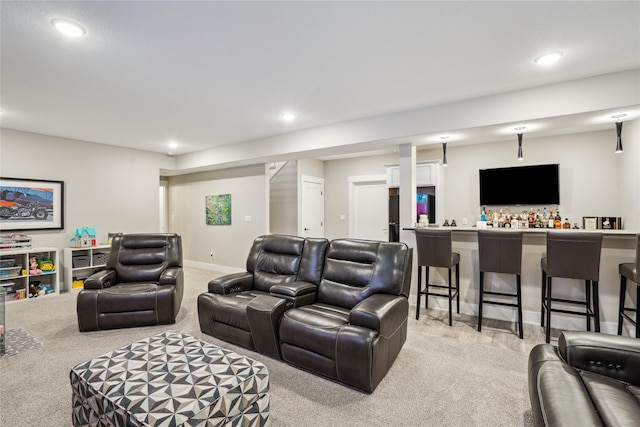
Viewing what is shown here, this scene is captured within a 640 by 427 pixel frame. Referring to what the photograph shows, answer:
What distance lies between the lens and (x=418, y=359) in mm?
2797

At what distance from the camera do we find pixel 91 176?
5.60 meters

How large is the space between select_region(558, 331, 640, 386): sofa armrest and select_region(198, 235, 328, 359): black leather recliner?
1.96 meters

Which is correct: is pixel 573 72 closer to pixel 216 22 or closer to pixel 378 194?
→ pixel 216 22

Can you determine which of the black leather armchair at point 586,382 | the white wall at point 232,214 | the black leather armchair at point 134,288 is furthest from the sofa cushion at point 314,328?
the white wall at point 232,214

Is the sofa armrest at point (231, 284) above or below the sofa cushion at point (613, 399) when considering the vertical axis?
above

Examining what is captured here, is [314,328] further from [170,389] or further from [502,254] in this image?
[502,254]

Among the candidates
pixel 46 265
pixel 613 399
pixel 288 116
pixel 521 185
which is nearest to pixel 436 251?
pixel 613 399

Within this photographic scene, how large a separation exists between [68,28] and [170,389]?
2429mm

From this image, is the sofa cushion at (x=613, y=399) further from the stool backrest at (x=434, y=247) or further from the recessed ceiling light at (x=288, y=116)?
the recessed ceiling light at (x=288, y=116)

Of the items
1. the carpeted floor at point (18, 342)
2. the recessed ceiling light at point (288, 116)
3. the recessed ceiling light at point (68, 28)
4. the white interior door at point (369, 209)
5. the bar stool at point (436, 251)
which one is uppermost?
the recessed ceiling light at point (288, 116)

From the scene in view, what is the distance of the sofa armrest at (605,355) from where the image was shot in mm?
1702

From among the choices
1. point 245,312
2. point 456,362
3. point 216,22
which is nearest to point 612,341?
point 456,362

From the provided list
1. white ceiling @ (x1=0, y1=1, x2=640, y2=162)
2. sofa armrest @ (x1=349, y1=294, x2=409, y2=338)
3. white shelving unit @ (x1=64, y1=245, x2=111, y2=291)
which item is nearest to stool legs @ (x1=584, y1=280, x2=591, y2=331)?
white ceiling @ (x1=0, y1=1, x2=640, y2=162)

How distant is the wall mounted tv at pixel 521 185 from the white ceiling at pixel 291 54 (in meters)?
2.01
